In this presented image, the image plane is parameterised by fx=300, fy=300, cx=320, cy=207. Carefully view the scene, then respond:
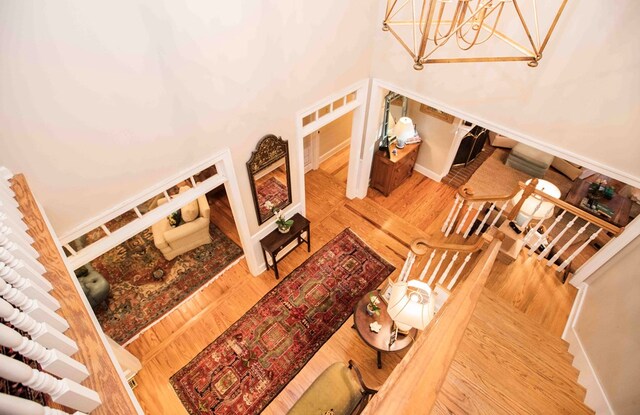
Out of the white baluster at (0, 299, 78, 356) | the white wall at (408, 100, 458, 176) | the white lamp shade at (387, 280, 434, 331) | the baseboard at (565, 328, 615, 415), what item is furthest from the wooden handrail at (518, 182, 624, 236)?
the white baluster at (0, 299, 78, 356)

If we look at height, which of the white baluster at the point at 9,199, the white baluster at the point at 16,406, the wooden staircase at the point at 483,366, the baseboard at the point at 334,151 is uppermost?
the white baluster at the point at 16,406

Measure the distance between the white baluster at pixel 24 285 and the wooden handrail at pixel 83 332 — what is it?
0.09 meters

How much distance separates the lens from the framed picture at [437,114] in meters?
5.52

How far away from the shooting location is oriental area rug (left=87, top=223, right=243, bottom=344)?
430 cm

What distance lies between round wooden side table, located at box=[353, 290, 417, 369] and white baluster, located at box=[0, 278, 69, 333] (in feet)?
10.0

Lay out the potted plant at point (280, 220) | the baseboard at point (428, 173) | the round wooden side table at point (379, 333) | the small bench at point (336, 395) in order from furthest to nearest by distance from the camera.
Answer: the baseboard at point (428, 173) → the potted plant at point (280, 220) → the round wooden side table at point (379, 333) → the small bench at point (336, 395)

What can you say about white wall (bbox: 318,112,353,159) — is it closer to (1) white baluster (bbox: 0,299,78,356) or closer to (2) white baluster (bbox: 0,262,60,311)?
(2) white baluster (bbox: 0,262,60,311)

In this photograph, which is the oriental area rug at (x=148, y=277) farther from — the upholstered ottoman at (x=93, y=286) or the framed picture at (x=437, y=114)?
the framed picture at (x=437, y=114)

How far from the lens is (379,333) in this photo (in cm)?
361

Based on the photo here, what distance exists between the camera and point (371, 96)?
4508 millimetres

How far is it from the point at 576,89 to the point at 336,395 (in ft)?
12.4

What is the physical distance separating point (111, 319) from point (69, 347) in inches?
159

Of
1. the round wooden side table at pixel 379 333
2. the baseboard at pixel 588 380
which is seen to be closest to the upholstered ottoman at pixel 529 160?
the baseboard at pixel 588 380

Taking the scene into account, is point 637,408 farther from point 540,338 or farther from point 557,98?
point 557,98
